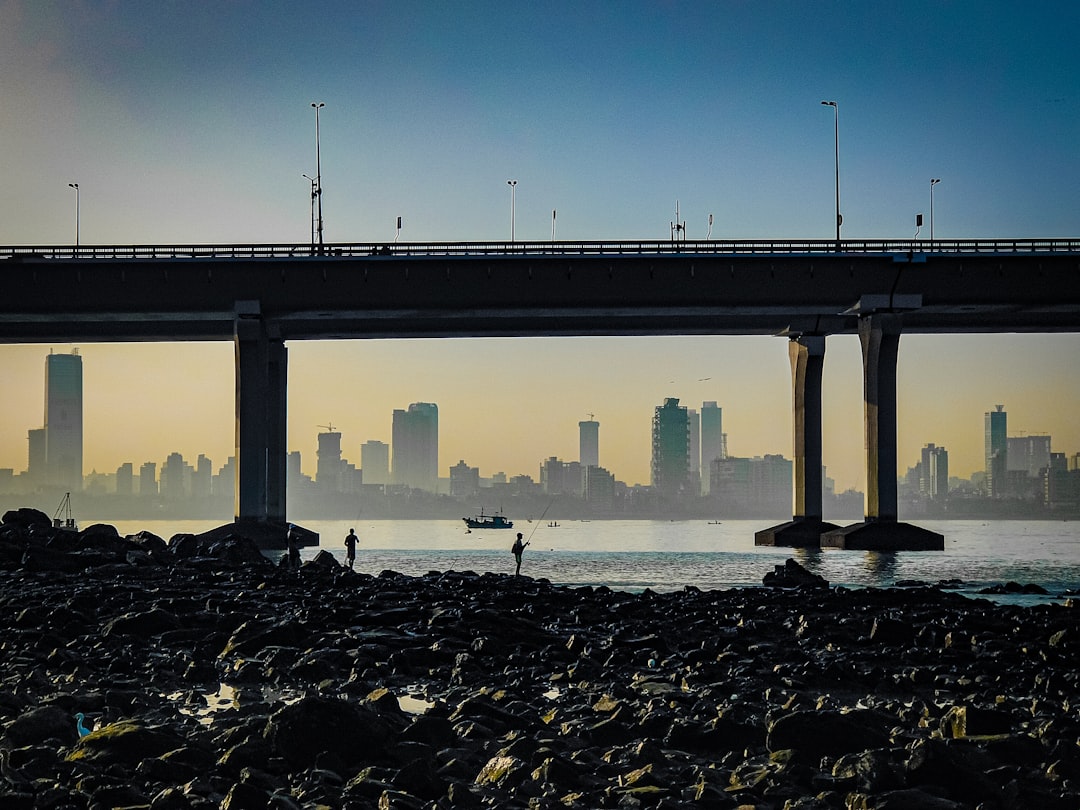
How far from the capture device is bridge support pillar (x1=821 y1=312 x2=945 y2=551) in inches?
3066

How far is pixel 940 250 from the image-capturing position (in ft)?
252

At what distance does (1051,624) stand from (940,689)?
34.6 ft

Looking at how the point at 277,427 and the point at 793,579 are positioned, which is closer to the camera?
the point at 793,579

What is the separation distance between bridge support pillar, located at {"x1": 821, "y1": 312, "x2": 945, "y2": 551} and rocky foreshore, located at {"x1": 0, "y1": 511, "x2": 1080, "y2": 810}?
40169 millimetres

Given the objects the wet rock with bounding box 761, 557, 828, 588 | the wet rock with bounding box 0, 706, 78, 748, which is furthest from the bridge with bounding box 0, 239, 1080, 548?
the wet rock with bounding box 0, 706, 78, 748

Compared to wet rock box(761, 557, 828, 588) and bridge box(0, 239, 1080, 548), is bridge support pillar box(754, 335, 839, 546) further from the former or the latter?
wet rock box(761, 557, 828, 588)

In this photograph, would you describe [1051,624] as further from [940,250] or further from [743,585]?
[940,250]

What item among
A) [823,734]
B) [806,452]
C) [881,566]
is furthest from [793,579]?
[806,452]

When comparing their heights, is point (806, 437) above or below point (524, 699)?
above

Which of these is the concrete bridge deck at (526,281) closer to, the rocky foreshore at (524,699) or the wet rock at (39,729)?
the rocky foreshore at (524,699)

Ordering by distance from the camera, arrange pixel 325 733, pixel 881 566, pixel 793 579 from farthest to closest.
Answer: pixel 881 566 < pixel 793 579 < pixel 325 733

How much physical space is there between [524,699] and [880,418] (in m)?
62.8

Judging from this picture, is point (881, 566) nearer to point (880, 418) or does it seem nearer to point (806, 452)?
point (880, 418)

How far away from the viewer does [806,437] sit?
286 ft
